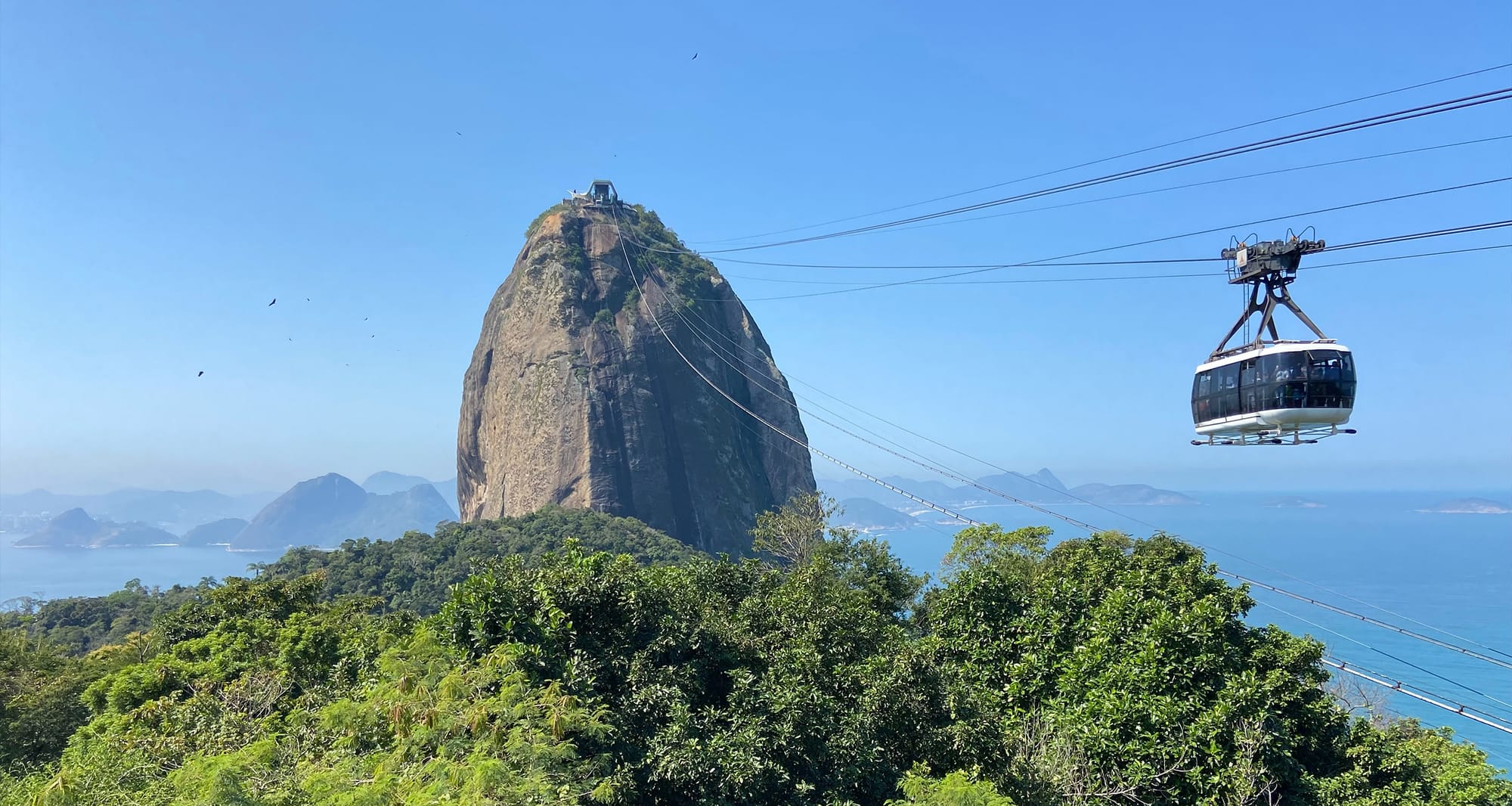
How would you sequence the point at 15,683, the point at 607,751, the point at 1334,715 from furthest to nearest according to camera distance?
the point at 15,683 < the point at 1334,715 < the point at 607,751

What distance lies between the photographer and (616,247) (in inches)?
3093

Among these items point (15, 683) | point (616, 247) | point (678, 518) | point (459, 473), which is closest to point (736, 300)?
point (616, 247)

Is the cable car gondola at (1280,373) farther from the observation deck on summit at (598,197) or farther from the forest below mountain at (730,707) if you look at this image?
the observation deck on summit at (598,197)

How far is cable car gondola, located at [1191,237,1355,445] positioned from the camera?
13484mm

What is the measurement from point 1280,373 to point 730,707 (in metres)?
10.9

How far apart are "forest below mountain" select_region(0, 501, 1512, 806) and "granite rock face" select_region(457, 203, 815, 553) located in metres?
50.1

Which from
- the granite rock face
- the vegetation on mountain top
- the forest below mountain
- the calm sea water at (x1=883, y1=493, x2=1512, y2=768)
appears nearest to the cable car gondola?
the forest below mountain

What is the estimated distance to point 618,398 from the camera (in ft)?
230

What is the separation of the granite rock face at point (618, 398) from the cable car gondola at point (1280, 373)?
5368 centimetres

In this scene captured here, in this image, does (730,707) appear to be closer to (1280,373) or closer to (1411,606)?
(1280,373)

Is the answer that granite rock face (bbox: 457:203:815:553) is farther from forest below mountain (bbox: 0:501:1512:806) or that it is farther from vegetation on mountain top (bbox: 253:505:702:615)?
forest below mountain (bbox: 0:501:1512:806)

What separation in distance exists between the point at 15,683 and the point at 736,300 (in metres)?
72.5

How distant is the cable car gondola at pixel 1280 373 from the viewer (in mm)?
13484

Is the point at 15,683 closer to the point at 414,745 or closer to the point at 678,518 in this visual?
the point at 414,745
